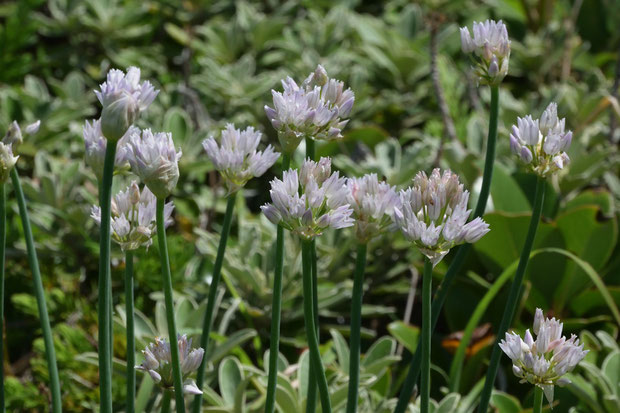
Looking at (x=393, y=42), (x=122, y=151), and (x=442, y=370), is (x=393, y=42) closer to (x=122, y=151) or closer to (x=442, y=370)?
(x=442, y=370)

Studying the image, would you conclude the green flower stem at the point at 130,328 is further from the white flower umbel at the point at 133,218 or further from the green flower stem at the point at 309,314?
the green flower stem at the point at 309,314

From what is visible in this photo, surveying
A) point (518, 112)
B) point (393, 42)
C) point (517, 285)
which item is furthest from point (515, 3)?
point (517, 285)

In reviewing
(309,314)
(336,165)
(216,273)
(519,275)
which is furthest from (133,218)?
(336,165)

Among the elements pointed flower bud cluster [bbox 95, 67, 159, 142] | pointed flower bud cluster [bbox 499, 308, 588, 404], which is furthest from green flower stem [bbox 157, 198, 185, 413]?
pointed flower bud cluster [bbox 499, 308, 588, 404]

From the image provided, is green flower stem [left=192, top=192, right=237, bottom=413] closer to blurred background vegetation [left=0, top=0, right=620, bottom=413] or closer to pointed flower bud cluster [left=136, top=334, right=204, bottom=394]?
pointed flower bud cluster [left=136, top=334, right=204, bottom=394]

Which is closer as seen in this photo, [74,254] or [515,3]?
[74,254]

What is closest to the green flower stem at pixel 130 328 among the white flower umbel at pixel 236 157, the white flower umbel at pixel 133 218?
the white flower umbel at pixel 133 218
